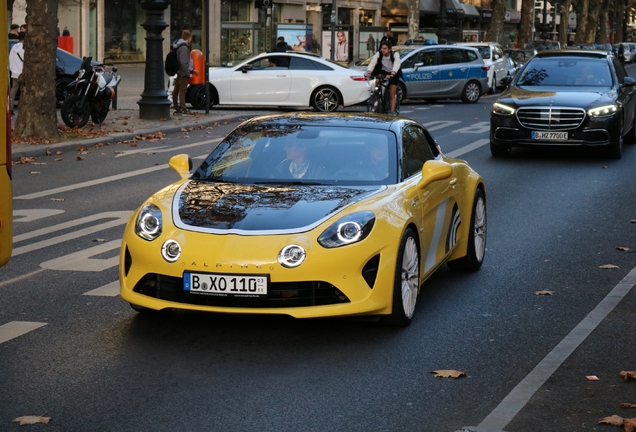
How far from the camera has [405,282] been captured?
719cm

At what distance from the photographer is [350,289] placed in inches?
265

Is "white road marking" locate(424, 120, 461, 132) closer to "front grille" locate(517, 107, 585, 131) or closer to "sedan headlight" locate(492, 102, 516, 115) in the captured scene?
"sedan headlight" locate(492, 102, 516, 115)

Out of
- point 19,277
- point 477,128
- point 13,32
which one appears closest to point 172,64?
point 477,128

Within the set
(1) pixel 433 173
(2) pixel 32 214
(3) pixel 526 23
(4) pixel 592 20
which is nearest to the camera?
(1) pixel 433 173

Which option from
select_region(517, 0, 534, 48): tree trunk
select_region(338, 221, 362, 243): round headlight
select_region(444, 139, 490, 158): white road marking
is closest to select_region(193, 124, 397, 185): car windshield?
select_region(338, 221, 362, 243): round headlight

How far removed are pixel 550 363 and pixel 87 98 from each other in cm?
1658

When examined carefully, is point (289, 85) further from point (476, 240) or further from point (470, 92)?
point (476, 240)

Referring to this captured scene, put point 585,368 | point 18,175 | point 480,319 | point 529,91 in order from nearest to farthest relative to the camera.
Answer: point 585,368 → point 480,319 → point 18,175 → point 529,91

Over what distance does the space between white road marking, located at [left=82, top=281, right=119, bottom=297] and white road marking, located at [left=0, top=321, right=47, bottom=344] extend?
0.88m

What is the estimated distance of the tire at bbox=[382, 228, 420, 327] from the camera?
6.99 meters

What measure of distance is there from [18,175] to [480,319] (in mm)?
9426

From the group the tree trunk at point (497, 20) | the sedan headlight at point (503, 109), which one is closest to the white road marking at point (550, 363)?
the sedan headlight at point (503, 109)

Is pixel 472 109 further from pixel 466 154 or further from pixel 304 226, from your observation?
pixel 304 226

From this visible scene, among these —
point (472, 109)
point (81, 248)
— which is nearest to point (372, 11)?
point (472, 109)
